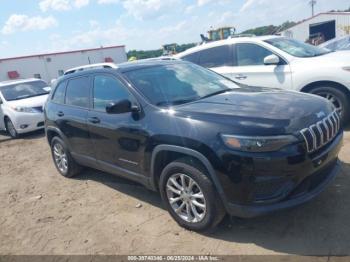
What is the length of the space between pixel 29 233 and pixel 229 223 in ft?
8.05

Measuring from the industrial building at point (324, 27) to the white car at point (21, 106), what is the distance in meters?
27.1

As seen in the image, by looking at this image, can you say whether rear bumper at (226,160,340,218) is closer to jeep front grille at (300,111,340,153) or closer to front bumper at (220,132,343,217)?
front bumper at (220,132,343,217)

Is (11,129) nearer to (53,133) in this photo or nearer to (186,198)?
(53,133)

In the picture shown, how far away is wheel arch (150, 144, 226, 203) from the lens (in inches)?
134

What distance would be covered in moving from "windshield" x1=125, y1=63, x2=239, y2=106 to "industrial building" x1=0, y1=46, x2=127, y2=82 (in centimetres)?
2317

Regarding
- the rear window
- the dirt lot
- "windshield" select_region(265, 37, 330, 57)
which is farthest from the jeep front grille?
"windshield" select_region(265, 37, 330, 57)

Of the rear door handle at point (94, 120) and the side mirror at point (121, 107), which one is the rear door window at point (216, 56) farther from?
the side mirror at point (121, 107)

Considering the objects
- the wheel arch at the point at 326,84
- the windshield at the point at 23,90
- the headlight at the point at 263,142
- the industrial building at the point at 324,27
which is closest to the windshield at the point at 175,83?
the headlight at the point at 263,142

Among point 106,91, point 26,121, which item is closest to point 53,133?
point 106,91

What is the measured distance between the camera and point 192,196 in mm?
3736

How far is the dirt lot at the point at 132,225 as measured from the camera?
3.53 metres

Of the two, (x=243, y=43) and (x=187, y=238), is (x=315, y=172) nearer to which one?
(x=187, y=238)

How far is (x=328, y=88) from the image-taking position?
6.39 meters

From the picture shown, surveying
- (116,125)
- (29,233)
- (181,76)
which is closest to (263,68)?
(181,76)
